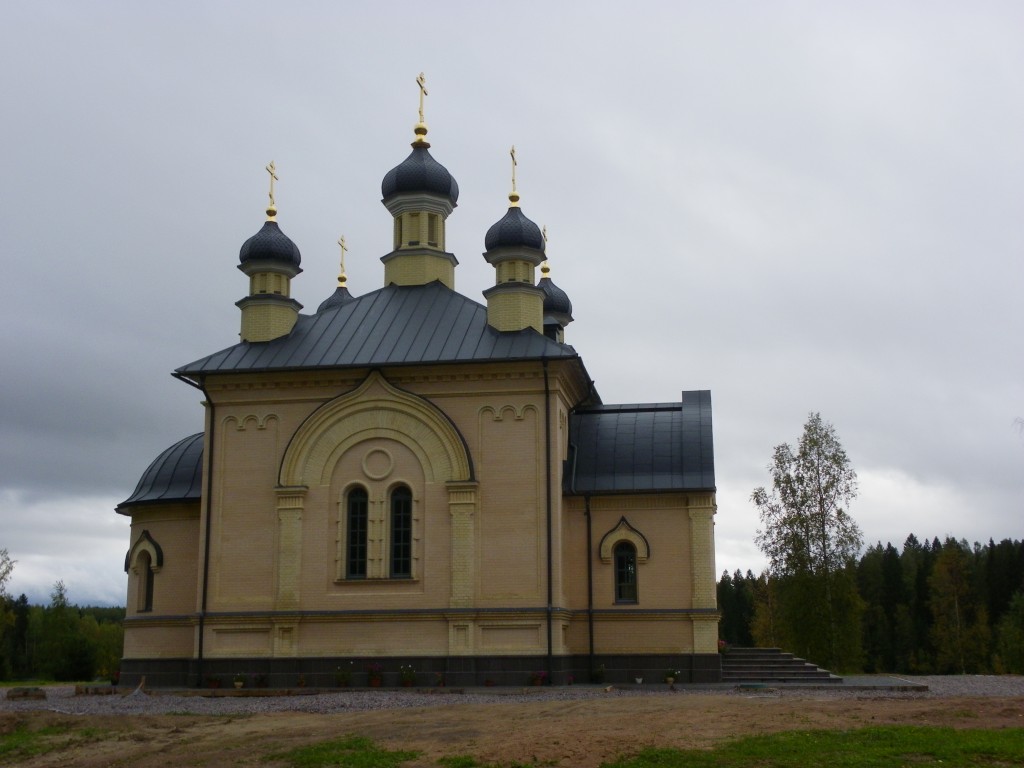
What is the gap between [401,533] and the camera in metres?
24.3

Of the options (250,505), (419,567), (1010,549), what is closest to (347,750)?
(419,567)

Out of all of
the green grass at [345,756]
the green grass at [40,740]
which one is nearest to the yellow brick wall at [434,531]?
the green grass at [40,740]

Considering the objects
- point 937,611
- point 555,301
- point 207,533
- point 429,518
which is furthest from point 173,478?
point 937,611

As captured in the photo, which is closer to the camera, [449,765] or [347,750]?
[449,765]

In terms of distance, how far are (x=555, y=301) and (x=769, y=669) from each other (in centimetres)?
1414

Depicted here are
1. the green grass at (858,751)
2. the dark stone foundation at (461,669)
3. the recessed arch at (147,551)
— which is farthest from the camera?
the recessed arch at (147,551)

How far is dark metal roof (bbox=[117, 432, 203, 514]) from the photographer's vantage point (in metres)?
26.8

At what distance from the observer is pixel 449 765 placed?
13.0 meters

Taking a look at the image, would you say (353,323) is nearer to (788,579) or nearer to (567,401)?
(567,401)

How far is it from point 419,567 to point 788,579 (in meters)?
15.4

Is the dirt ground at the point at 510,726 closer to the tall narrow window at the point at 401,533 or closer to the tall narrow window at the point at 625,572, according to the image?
the tall narrow window at the point at 401,533

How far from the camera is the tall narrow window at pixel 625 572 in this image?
24.9 meters

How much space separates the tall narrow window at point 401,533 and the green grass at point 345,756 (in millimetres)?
9584

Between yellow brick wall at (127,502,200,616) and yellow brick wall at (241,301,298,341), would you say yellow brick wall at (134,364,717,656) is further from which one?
yellow brick wall at (241,301,298,341)
